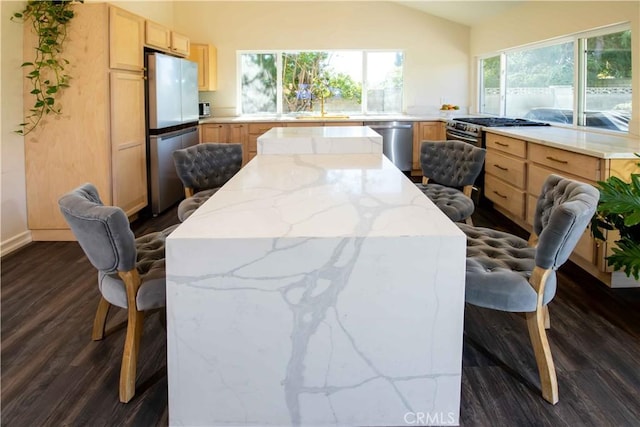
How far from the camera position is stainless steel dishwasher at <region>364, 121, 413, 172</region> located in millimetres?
6879

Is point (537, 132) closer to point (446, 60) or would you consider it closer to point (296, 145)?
point (296, 145)

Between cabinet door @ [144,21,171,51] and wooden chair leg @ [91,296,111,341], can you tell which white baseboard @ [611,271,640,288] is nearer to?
wooden chair leg @ [91,296,111,341]

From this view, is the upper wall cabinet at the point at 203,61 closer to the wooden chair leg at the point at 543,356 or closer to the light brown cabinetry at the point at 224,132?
the light brown cabinetry at the point at 224,132

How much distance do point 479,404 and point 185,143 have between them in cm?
451

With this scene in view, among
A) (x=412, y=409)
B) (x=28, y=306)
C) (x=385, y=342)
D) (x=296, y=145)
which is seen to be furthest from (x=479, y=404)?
(x=28, y=306)

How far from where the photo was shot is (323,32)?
727 centimetres

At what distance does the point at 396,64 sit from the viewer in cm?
748

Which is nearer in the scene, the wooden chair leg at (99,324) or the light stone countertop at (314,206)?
the light stone countertop at (314,206)

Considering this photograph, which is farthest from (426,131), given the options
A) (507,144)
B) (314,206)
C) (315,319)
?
(315,319)

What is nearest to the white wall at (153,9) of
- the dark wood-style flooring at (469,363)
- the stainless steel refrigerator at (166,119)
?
the stainless steel refrigerator at (166,119)

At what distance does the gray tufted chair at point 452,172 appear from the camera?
2.96 meters

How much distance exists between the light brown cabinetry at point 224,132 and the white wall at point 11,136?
9.38ft

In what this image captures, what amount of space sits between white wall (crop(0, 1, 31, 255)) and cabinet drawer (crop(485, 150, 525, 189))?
395cm

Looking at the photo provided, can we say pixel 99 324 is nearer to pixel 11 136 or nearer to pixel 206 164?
pixel 206 164
